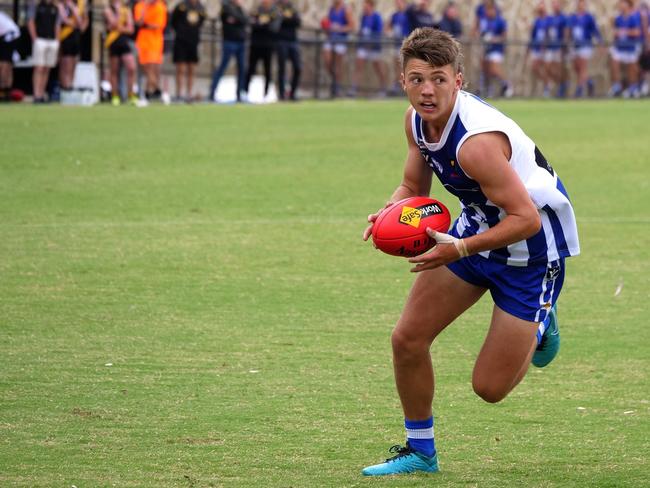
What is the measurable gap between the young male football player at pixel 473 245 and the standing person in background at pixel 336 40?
25.7 meters

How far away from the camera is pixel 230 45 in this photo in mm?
26641

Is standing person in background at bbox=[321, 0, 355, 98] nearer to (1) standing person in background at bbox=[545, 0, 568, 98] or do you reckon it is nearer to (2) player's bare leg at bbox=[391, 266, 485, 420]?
(1) standing person in background at bbox=[545, 0, 568, 98]

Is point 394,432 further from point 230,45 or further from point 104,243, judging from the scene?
point 230,45

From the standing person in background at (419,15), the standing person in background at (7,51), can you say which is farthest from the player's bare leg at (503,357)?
the standing person in background at (419,15)

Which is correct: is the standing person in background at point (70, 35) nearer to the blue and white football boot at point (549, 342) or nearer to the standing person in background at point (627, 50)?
the standing person in background at point (627, 50)

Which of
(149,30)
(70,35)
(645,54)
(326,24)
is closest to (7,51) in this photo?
(70,35)

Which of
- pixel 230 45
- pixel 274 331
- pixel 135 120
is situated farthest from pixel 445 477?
pixel 230 45

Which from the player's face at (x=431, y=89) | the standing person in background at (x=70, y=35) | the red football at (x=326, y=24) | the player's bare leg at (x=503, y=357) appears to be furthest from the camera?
the red football at (x=326, y=24)

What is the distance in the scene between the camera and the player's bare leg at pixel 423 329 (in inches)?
222

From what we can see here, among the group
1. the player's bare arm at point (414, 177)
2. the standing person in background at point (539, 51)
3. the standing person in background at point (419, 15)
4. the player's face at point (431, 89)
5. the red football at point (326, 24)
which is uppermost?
the player's face at point (431, 89)

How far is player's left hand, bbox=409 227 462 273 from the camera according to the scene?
530 cm

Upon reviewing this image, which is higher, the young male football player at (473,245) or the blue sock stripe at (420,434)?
the young male football player at (473,245)

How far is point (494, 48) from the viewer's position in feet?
110

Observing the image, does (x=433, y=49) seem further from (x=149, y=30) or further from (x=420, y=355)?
(x=149, y=30)
